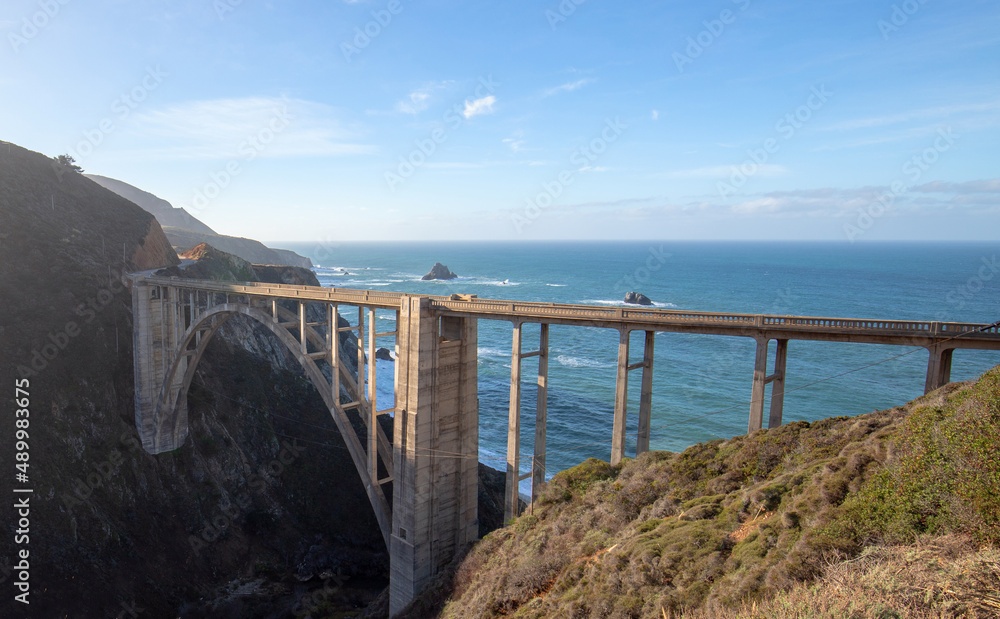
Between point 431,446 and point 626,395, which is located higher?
point 626,395

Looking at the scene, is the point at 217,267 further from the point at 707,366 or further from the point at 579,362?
the point at 707,366

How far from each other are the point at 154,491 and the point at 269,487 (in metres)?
6.89

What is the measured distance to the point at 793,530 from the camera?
36.8ft

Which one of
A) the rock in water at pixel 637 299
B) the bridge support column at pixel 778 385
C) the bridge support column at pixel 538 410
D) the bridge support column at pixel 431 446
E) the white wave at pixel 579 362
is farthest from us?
the rock in water at pixel 637 299

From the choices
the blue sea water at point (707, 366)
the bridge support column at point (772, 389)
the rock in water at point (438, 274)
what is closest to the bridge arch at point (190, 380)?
the blue sea water at point (707, 366)

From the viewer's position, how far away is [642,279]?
5856 inches

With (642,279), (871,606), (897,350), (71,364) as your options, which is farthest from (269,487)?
(642,279)

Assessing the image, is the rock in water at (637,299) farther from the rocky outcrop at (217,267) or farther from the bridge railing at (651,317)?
the bridge railing at (651,317)

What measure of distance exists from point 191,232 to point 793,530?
5753 inches

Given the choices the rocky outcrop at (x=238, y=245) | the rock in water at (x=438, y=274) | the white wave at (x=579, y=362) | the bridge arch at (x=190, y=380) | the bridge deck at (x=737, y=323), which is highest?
the rocky outcrop at (x=238, y=245)

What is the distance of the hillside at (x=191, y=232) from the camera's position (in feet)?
431

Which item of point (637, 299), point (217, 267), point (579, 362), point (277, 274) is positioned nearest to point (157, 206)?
point (277, 274)

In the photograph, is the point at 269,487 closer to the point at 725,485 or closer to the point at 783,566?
the point at 725,485

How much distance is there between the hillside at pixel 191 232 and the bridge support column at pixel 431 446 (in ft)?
358
